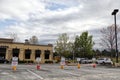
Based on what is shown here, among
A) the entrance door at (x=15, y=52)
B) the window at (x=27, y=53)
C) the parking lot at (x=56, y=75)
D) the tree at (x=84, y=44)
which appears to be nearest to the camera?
the parking lot at (x=56, y=75)

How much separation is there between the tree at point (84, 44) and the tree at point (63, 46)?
3782mm

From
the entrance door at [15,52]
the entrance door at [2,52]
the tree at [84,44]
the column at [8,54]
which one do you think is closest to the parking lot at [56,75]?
the entrance door at [2,52]

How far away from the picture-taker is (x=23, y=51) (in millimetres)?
62969

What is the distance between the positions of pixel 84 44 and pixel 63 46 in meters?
7.63

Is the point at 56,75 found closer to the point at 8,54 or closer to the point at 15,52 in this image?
the point at 8,54

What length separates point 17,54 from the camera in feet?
204

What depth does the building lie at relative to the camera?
60250 millimetres

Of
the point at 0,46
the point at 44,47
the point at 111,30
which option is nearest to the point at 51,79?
the point at 0,46

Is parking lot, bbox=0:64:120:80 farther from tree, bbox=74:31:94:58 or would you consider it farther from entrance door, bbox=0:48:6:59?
tree, bbox=74:31:94:58

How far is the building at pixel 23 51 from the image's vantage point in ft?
198

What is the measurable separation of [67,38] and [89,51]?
31.0 feet

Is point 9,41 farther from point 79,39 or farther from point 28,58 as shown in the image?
point 79,39

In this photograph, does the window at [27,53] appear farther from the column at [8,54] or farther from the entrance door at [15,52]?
the column at [8,54]

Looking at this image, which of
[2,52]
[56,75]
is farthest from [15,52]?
[56,75]
